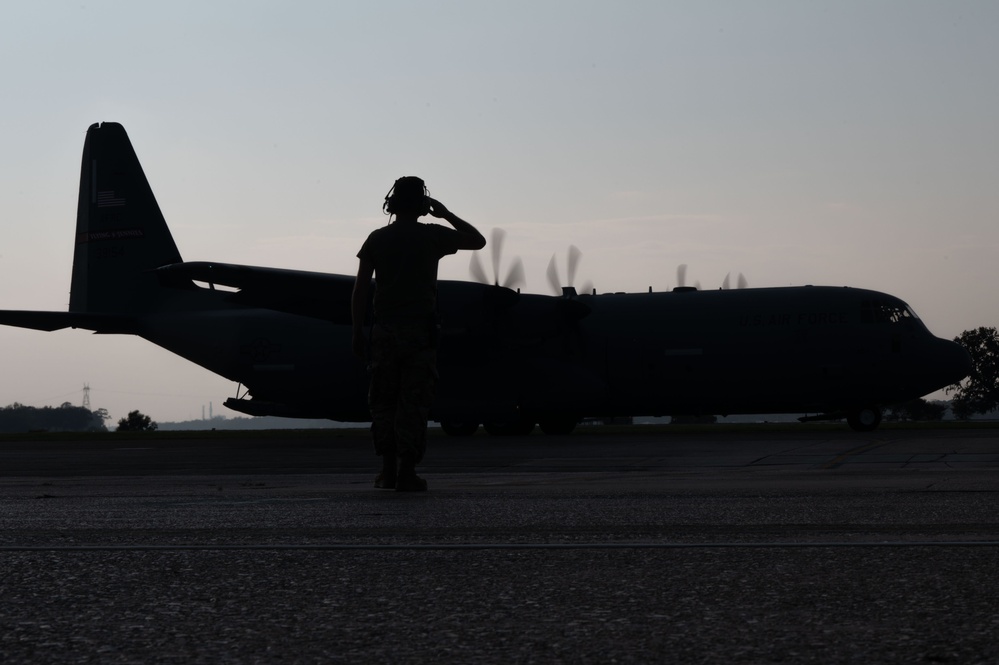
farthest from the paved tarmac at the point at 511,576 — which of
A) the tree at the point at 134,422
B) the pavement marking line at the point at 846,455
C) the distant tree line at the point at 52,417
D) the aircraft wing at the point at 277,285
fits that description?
the distant tree line at the point at 52,417

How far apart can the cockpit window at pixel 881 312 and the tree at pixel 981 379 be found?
53.2m

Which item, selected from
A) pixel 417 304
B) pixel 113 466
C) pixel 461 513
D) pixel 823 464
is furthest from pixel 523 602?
pixel 113 466

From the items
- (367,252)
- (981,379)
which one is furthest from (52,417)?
(367,252)

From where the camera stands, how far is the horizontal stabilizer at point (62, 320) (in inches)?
985

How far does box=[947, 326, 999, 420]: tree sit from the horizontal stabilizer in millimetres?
58658

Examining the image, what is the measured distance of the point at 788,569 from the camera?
3.13 meters

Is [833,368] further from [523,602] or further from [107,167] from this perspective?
[523,602]

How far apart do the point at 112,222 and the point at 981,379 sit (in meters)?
67.4

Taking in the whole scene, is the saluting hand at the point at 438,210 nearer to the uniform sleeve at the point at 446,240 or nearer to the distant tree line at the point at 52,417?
the uniform sleeve at the point at 446,240

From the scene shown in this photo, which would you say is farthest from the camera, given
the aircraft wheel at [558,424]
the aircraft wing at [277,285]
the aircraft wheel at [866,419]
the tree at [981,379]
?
the tree at [981,379]

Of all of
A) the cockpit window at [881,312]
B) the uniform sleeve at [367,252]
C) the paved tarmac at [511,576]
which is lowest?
the paved tarmac at [511,576]

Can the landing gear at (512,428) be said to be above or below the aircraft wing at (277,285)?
below

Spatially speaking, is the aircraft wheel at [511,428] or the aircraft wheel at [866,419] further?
the aircraft wheel at [511,428]

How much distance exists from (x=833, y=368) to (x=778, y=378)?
106 centimetres
